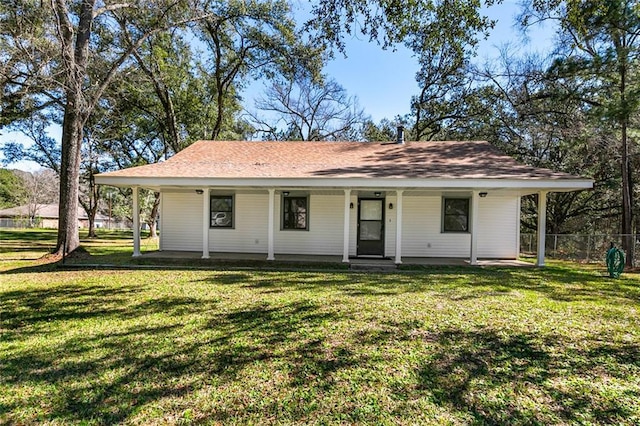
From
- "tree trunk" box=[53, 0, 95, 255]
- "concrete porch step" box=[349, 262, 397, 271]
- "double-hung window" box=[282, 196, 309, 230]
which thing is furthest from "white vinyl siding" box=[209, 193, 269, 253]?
"tree trunk" box=[53, 0, 95, 255]

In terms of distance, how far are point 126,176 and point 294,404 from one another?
29.4ft

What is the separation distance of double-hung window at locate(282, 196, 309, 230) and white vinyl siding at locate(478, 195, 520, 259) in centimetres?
569

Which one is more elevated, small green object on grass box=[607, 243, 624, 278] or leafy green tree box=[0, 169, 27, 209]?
leafy green tree box=[0, 169, 27, 209]

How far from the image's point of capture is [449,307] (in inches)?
213

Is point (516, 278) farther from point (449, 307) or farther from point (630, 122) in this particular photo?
point (630, 122)

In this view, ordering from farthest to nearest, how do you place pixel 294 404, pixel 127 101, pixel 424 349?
pixel 127 101 → pixel 424 349 → pixel 294 404

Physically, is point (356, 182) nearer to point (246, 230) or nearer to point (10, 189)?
point (246, 230)

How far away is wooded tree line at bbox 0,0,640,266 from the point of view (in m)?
6.91

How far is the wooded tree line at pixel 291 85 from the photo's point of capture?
6914 mm

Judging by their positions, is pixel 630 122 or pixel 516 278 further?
pixel 630 122

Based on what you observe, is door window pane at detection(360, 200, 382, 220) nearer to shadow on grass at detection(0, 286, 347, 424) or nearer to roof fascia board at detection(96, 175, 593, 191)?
roof fascia board at detection(96, 175, 593, 191)

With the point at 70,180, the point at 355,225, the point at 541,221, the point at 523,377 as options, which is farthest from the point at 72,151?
the point at 541,221

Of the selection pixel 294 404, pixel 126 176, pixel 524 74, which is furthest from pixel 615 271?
→ pixel 126 176

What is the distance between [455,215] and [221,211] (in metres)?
7.78
